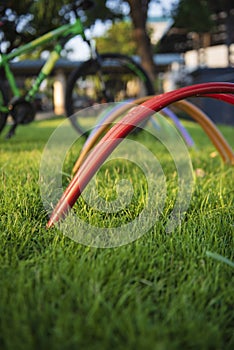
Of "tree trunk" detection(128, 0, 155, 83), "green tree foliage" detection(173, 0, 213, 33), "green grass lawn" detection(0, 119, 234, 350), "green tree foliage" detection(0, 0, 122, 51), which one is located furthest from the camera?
"tree trunk" detection(128, 0, 155, 83)

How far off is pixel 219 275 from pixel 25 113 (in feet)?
12.2

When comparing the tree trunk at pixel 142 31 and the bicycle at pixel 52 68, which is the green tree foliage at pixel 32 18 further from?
the tree trunk at pixel 142 31

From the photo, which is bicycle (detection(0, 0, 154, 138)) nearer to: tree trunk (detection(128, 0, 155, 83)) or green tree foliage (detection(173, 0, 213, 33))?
tree trunk (detection(128, 0, 155, 83))

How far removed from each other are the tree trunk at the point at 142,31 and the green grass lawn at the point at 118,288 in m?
9.80

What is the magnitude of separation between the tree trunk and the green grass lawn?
9.80 metres

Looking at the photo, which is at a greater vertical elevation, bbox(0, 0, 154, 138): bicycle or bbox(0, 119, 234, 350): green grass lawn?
bbox(0, 0, 154, 138): bicycle

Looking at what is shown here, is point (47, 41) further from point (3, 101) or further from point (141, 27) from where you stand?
point (141, 27)

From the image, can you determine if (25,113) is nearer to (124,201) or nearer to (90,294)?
(124,201)

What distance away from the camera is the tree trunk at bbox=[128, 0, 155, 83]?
10.9 m

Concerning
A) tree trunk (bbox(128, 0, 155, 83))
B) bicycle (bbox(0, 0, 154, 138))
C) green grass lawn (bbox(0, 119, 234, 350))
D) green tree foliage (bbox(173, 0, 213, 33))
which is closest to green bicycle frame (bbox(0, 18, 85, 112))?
bicycle (bbox(0, 0, 154, 138))

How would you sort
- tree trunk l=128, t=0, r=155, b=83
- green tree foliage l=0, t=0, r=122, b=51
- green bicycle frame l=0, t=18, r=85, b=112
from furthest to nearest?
1. tree trunk l=128, t=0, r=155, b=83
2. green tree foliage l=0, t=0, r=122, b=51
3. green bicycle frame l=0, t=18, r=85, b=112

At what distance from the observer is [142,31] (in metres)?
11.0

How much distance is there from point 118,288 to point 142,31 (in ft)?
35.3

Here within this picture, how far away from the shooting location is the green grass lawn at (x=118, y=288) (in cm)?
94
